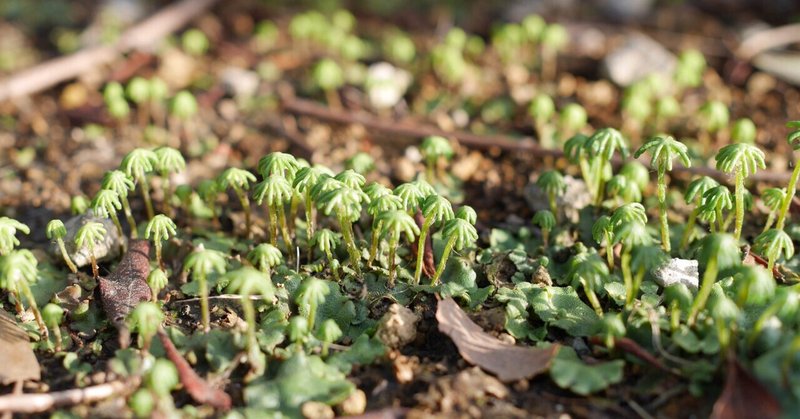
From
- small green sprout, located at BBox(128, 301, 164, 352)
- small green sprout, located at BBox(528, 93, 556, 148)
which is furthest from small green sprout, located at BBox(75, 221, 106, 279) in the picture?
small green sprout, located at BBox(528, 93, 556, 148)

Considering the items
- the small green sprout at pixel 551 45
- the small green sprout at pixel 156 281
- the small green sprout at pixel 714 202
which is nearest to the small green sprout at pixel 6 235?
the small green sprout at pixel 156 281

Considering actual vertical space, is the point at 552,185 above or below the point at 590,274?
above

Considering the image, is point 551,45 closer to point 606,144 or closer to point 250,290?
point 606,144

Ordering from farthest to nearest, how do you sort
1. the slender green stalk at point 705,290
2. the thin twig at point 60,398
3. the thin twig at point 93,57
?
the thin twig at point 93,57, the slender green stalk at point 705,290, the thin twig at point 60,398

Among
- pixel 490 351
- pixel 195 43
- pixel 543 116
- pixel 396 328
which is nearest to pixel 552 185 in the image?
pixel 543 116

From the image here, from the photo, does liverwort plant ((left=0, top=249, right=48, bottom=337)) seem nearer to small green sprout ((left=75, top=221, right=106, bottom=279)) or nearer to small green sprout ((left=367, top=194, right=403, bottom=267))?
small green sprout ((left=75, top=221, right=106, bottom=279))

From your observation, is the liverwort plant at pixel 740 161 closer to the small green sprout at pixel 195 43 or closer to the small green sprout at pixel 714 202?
the small green sprout at pixel 714 202
